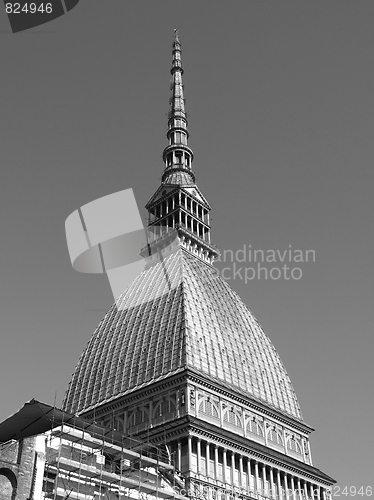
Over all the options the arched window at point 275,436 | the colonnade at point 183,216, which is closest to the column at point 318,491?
the arched window at point 275,436

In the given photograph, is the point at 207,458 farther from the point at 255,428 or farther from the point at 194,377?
the point at 255,428

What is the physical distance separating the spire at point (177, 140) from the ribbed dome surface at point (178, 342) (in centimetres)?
1907

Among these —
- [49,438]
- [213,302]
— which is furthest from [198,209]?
[49,438]

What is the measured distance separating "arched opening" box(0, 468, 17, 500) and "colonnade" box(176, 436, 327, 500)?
3352cm

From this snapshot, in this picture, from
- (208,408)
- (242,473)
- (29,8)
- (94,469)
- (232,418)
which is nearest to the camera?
(29,8)

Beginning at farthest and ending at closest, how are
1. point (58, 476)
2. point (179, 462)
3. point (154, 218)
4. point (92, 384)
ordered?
point (154, 218)
point (92, 384)
point (179, 462)
point (58, 476)

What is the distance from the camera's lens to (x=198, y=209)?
117 metres

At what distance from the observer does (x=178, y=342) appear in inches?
3467

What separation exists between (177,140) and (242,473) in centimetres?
6334

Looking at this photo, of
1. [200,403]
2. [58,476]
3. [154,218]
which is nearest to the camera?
[58,476]

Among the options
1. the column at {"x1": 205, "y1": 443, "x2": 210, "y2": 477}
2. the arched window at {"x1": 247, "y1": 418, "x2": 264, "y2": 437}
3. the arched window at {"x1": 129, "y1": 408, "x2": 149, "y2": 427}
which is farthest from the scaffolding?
Result: the arched window at {"x1": 247, "y1": 418, "x2": 264, "y2": 437}

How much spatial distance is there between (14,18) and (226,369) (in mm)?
61834

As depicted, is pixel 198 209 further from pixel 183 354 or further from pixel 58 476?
pixel 58 476

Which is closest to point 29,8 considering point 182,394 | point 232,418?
point 182,394
